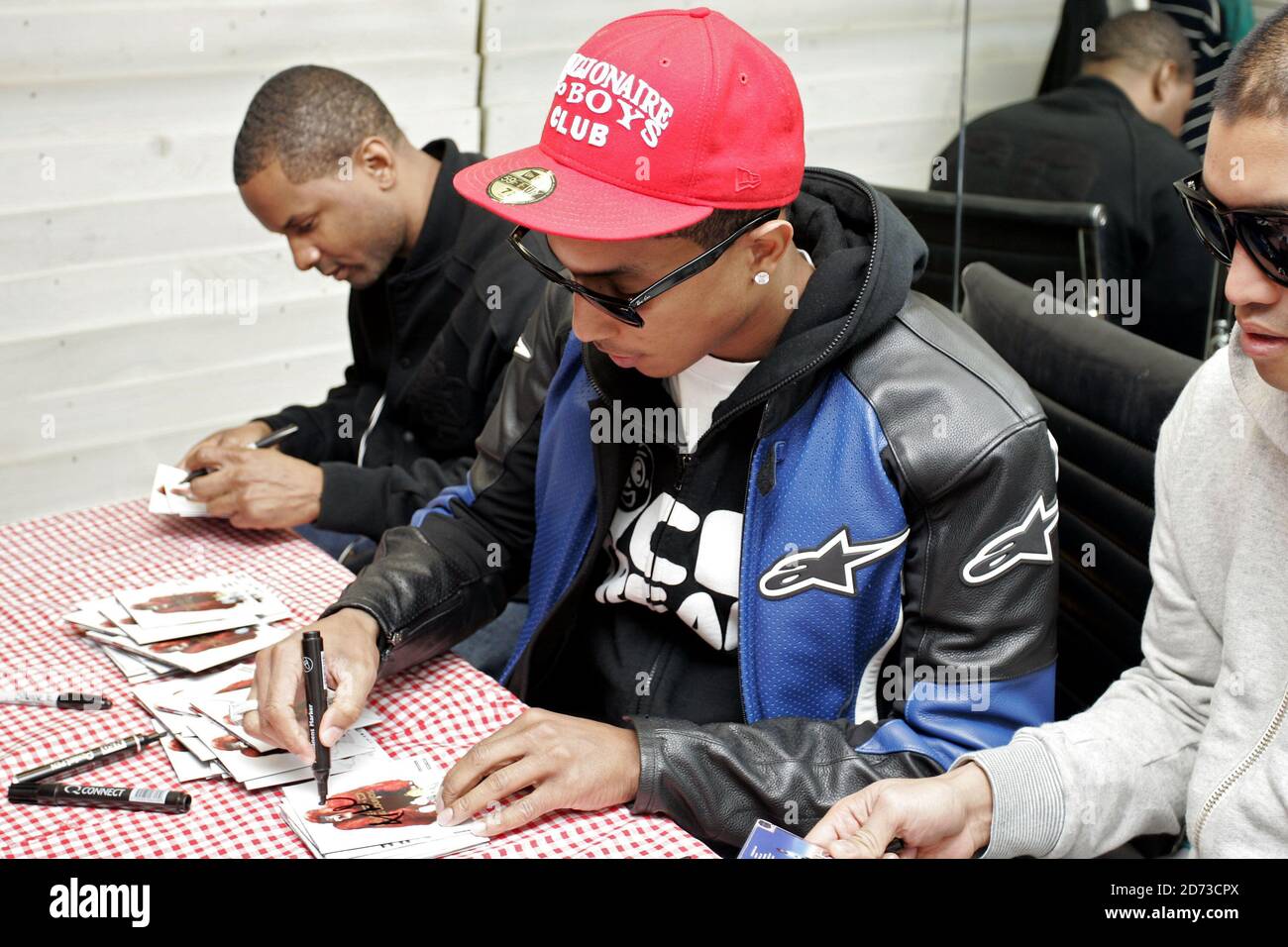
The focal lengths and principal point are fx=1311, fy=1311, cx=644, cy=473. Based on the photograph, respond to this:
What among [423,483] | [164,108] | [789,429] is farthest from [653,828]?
[164,108]

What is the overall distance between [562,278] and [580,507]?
0.39 m

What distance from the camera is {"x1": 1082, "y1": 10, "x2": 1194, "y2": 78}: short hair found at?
3854mm

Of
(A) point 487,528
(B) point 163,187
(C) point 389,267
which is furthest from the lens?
(B) point 163,187

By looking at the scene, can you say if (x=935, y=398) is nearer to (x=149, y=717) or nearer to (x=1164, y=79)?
(x=149, y=717)

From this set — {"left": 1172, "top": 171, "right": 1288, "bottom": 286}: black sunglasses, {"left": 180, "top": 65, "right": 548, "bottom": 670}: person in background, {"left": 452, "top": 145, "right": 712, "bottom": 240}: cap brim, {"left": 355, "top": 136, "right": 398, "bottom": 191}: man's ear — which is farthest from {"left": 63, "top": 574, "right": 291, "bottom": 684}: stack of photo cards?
{"left": 1172, "top": 171, "right": 1288, "bottom": 286}: black sunglasses

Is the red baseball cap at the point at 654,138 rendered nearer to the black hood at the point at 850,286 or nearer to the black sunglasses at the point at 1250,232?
the black hood at the point at 850,286

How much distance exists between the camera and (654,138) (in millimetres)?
1479

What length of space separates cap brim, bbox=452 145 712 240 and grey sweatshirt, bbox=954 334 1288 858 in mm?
610

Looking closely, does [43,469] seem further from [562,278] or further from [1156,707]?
[1156,707]

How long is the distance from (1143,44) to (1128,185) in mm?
574

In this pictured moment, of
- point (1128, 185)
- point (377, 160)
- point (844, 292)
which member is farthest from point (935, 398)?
point (1128, 185)

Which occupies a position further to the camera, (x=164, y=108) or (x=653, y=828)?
(x=164, y=108)

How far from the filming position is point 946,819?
4.48 feet

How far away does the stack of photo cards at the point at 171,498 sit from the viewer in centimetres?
210
